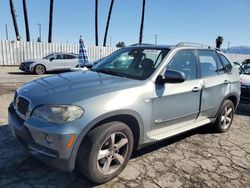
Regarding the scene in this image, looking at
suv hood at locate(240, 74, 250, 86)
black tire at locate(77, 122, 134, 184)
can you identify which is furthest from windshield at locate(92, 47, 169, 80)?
suv hood at locate(240, 74, 250, 86)

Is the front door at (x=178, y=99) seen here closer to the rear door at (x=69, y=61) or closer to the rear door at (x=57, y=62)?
the rear door at (x=57, y=62)

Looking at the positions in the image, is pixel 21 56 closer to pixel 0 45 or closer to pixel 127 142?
pixel 0 45

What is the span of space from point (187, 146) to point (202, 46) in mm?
1851

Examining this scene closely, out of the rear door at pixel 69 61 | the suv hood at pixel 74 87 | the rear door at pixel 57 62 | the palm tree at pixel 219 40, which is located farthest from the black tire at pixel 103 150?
the palm tree at pixel 219 40

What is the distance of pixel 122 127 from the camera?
2.86 meters

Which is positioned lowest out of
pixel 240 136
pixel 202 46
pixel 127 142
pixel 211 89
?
pixel 240 136

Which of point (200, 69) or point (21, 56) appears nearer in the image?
point (200, 69)

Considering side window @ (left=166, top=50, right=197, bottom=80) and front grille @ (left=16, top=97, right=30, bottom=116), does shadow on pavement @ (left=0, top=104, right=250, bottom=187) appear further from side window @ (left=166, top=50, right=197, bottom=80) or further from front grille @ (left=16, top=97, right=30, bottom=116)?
side window @ (left=166, top=50, right=197, bottom=80)

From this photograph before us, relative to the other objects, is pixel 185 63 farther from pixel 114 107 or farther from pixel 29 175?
pixel 29 175

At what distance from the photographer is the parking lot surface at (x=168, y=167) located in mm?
2963

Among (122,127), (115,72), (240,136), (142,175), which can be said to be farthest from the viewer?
(240,136)

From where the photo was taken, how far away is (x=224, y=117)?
487 cm

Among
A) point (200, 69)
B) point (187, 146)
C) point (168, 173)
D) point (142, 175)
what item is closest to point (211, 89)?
point (200, 69)

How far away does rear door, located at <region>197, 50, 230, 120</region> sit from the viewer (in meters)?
4.08
